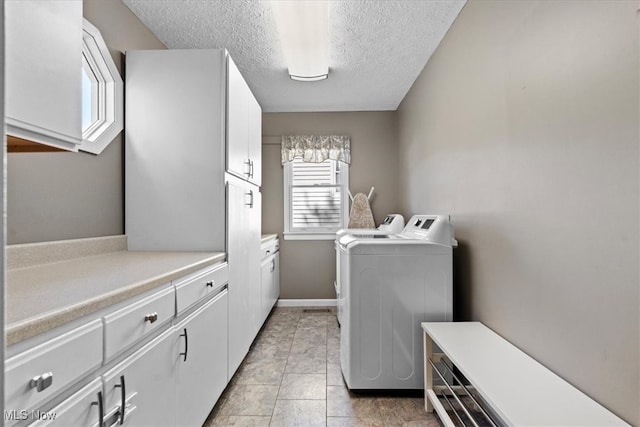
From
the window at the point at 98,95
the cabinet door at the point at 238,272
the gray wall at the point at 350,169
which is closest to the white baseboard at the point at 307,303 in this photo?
the gray wall at the point at 350,169

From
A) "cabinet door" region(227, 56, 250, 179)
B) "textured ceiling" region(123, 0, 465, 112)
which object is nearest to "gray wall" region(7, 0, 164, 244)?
"textured ceiling" region(123, 0, 465, 112)

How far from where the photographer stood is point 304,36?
233 cm

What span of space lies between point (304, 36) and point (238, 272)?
1624mm

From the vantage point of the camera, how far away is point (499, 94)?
1733 mm

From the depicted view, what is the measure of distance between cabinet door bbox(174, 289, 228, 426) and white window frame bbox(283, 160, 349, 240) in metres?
2.29

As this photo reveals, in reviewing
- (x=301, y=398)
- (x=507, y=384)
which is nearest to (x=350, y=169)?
(x=301, y=398)

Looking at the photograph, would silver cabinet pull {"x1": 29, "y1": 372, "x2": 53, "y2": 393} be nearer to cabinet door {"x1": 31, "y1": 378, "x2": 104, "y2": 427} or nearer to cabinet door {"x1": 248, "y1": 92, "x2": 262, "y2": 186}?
cabinet door {"x1": 31, "y1": 378, "x2": 104, "y2": 427}

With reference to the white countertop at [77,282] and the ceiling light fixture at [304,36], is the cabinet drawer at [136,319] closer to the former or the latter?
the white countertop at [77,282]

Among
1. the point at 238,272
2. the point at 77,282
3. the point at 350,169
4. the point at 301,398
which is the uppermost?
the point at 350,169

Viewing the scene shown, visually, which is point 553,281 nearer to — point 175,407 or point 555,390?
point 555,390

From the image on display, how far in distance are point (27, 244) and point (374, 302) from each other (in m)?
1.68

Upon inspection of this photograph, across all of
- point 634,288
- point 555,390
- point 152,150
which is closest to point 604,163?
point 634,288

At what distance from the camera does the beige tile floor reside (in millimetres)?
1824

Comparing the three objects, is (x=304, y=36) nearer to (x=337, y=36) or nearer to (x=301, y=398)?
(x=337, y=36)
